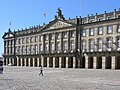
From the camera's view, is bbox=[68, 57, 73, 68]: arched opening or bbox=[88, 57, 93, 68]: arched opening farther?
bbox=[68, 57, 73, 68]: arched opening

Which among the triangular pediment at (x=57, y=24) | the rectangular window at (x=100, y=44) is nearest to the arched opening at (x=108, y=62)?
the rectangular window at (x=100, y=44)

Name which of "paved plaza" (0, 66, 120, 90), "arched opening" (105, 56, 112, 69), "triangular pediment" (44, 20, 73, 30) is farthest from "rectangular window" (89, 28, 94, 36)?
"paved plaza" (0, 66, 120, 90)

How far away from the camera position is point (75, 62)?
76.2m

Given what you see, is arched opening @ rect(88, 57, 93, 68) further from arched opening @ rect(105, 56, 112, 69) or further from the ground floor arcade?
arched opening @ rect(105, 56, 112, 69)

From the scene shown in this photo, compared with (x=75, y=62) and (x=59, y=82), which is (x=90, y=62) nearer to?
(x=75, y=62)

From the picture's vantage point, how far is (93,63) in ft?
232

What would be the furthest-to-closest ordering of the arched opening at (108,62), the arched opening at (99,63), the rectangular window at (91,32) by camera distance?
the rectangular window at (91,32) < the arched opening at (99,63) < the arched opening at (108,62)

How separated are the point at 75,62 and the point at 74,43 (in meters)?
5.56

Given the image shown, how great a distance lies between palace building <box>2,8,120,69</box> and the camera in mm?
66500

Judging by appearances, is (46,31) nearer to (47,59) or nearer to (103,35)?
(47,59)

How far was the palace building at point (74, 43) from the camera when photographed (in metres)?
66.5

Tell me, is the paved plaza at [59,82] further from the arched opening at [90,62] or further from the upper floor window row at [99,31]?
the arched opening at [90,62]

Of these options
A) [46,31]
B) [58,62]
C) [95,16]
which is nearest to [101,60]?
[95,16]

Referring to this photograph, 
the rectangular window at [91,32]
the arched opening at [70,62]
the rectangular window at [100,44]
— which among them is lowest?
the arched opening at [70,62]
